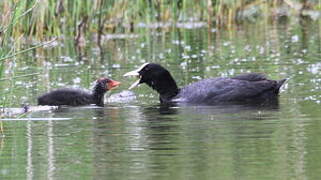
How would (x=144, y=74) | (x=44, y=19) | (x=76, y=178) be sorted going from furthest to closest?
(x=44, y=19) < (x=144, y=74) < (x=76, y=178)

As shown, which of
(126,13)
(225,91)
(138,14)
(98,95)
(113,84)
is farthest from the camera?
(138,14)

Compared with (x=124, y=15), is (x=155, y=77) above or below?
below

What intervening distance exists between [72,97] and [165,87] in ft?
3.98

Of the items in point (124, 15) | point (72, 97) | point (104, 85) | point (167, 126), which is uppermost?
point (124, 15)

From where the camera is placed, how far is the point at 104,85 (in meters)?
13.1

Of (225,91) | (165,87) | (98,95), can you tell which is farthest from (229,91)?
(98,95)

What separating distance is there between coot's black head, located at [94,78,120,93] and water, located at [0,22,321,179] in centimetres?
24

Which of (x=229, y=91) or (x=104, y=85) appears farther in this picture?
(x=104, y=85)

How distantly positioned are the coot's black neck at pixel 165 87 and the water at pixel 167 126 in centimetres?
15

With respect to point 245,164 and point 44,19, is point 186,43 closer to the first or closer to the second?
point 44,19

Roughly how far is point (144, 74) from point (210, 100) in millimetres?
1205

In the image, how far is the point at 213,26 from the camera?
73.7ft

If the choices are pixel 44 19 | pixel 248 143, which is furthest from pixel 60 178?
pixel 44 19

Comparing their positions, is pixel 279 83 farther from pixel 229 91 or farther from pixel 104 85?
pixel 104 85
